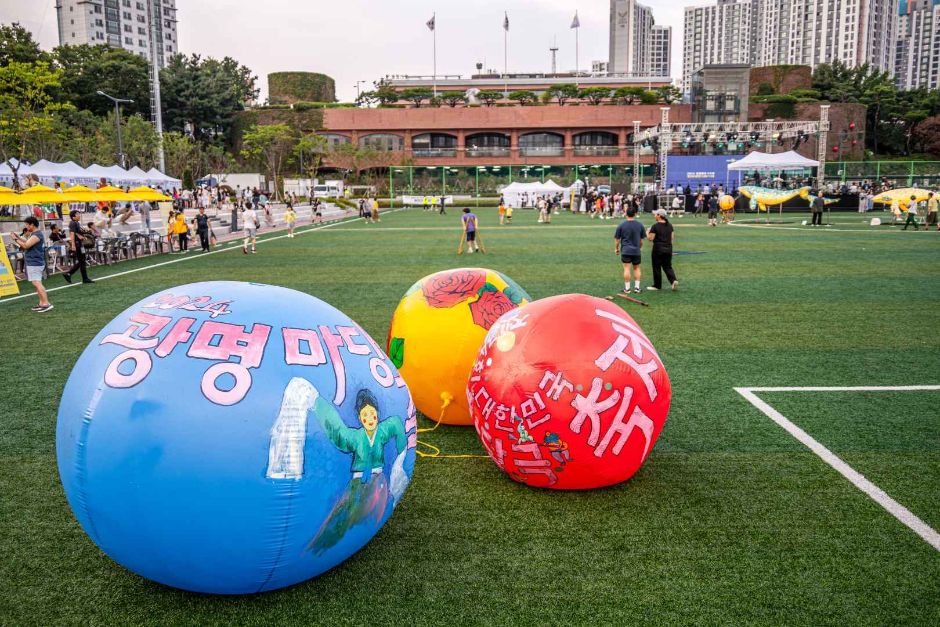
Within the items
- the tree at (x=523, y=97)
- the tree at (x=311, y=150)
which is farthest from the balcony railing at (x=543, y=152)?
the tree at (x=311, y=150)

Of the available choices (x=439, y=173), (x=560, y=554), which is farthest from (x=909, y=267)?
(x=439, y=173)

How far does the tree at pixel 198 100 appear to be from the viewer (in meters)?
89.9

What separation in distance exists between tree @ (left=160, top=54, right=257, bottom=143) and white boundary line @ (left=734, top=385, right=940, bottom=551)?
94.7 metres

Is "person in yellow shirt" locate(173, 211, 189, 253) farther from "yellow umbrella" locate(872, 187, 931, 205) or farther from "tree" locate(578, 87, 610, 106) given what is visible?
"tree" locate(578, 87, 610, 106)

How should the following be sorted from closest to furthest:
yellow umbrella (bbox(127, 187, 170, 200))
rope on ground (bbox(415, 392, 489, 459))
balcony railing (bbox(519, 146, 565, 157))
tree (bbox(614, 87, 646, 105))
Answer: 1. rope on ground (bbox(415, 392, 489, 459))
2. yellow umbrella (bbox(127, 187, 170, 200))
3. balcony railing (bbox(519, 146, 565, 157))
4. tree (bbox(614, 87, 646, 105))

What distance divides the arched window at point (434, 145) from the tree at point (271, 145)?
49.9ft

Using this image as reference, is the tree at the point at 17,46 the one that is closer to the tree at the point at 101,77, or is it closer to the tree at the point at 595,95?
the tree at the point at 101,77

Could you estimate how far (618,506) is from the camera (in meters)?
5.12

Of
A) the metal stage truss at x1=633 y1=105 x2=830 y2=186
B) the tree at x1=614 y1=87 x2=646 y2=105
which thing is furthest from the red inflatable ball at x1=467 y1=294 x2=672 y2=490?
the tree at x1=614 y1=87 x2=646 y2=105

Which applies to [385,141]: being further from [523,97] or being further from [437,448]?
[437,448]

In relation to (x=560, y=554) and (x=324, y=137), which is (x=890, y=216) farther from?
(x=324, y=137)

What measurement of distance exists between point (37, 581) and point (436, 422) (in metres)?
3.62

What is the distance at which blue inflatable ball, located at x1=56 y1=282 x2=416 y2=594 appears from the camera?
3.46 m

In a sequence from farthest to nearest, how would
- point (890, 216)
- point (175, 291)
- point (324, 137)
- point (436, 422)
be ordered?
point (324, 137) < point (890, 216) < point (436, 422) < point (175, 291)
